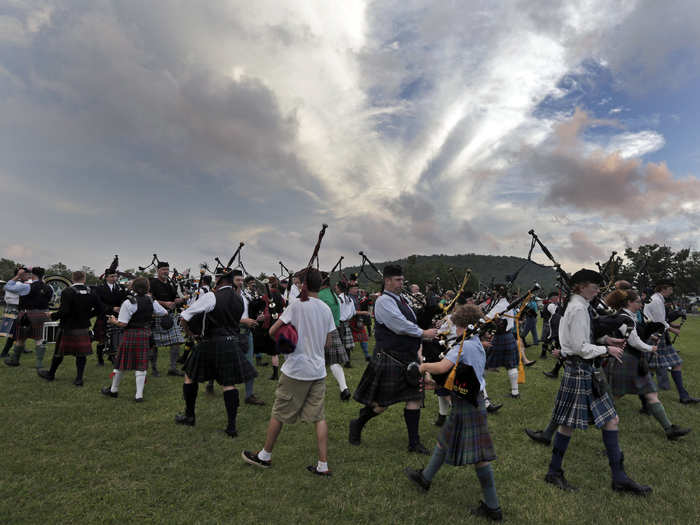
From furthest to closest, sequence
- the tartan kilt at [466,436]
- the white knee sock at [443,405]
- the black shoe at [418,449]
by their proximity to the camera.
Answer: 1. the white knee sock at [443,405]
2. the black shoe at [418,449]
3. the tartan kilt at [466,436]

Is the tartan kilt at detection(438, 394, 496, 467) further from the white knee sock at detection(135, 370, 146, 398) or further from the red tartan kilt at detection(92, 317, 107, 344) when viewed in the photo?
the red tartan kilt at detection(92, 317, 107, 344)

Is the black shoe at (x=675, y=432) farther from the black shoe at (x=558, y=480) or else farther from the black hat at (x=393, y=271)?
the black hat at (x=393, y=271)

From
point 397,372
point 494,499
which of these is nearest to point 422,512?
point 494,499

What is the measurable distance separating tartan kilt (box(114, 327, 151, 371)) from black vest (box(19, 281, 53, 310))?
165 inches

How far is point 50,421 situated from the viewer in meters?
5.57

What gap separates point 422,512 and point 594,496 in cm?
186

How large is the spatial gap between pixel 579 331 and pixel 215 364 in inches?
177

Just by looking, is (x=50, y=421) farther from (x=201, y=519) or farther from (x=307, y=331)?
(x=307, y=331)

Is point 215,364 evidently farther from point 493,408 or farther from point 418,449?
A: point 493,408

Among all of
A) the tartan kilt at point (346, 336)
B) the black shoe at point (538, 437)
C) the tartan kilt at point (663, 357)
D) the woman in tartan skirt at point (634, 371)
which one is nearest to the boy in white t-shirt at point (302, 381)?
the black shoe at point (538, 437)

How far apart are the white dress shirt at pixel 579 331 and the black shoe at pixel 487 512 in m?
1.75

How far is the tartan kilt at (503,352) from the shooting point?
7715mm

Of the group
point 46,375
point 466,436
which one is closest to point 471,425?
point 466,436

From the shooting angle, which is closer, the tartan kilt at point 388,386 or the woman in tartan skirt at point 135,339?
the tartan kilt at point 388,386
